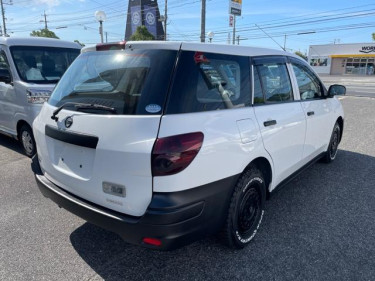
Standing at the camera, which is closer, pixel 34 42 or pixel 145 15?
pixel 34 42

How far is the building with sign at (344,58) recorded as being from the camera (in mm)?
49344

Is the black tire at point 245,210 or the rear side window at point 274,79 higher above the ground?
the rear side window at point 274,79

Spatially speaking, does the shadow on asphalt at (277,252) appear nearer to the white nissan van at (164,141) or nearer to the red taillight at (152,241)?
the white nissan van at (164,141)

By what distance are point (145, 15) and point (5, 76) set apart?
168ft

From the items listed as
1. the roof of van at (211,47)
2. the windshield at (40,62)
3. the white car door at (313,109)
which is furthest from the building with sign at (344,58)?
the roof of van at (211,47)

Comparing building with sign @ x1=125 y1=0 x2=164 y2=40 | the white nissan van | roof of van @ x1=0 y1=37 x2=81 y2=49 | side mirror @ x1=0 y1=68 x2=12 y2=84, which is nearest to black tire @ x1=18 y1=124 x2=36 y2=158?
side mirror @ x1=0 y1=68 x2=12 y2=84

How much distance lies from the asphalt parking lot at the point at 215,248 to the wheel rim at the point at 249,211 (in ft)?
0.57

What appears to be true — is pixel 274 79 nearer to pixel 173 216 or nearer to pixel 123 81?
pixel 123 81

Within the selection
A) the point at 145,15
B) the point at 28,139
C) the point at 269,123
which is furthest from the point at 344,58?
the point at 269,123

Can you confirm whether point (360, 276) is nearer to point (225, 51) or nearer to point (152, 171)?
point (152, 171)

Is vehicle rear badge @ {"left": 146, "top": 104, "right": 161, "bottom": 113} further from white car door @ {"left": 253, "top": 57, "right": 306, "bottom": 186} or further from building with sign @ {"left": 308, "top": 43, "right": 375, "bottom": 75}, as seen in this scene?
building with sign @ {"left": 308, "top": 43, "right": 375, "bottom": 75}

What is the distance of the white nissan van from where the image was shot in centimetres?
202

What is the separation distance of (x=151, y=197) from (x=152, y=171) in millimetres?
183

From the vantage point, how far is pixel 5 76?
17.0 ft
